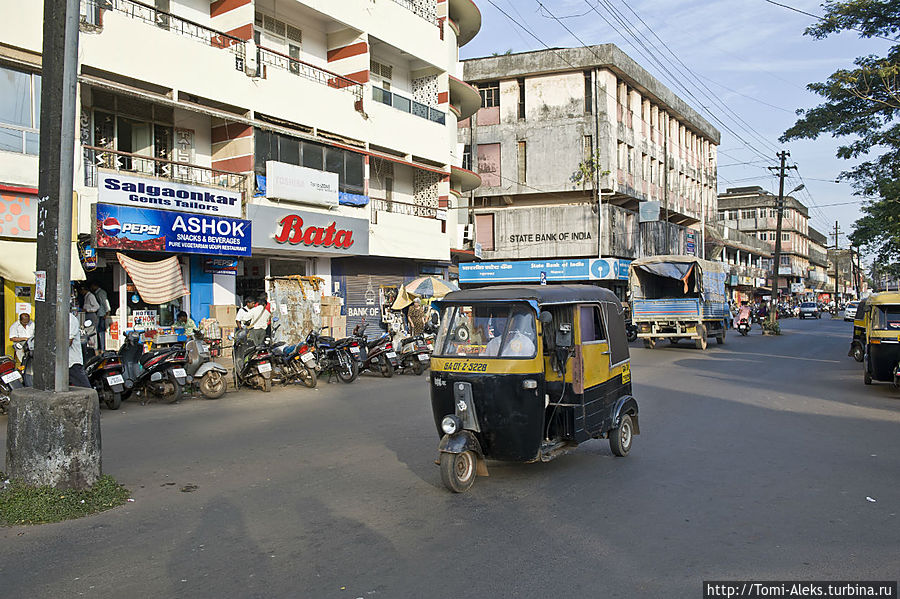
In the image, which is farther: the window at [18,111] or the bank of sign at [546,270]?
the bank of sign at [546,270]

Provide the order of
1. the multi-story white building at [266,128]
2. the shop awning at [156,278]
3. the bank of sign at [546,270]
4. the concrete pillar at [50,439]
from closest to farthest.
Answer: the concrete pillar at [50,439] < the multi-story white building at [266,128] < the shop awning at [156,278] < the bank of sign at [546,270]

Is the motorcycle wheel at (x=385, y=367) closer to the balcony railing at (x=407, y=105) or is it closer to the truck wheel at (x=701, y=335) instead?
the balcony railing at (x=407, y=105)

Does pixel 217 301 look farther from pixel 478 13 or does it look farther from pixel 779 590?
pixel 478 13

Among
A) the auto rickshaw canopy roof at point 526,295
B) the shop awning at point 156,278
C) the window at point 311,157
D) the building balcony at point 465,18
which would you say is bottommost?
the auto rickshaw canopy roof at point 526,295

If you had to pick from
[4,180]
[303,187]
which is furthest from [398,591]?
[303,187]

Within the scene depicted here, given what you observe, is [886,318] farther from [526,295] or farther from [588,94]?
[588,94]

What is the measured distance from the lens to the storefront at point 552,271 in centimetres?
3766

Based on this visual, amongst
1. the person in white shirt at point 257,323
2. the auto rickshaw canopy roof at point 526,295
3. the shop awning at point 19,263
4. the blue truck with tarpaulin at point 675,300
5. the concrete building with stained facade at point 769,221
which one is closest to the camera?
the auto rickshaw canopy roof at point 526,295

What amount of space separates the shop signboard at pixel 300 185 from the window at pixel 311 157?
267mm

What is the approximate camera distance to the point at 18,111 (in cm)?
1236

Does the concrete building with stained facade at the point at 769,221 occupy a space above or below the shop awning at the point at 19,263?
above

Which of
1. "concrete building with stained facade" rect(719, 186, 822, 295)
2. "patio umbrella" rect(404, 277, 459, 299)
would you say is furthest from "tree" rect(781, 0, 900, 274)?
"concrete building with stained facade" rect(719, 186, 822, 295)

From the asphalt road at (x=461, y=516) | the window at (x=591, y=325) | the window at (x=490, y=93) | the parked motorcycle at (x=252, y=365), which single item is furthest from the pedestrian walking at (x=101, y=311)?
the window at (x=490, y=93)

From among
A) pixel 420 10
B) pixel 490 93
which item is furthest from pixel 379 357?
pixel 490 93
